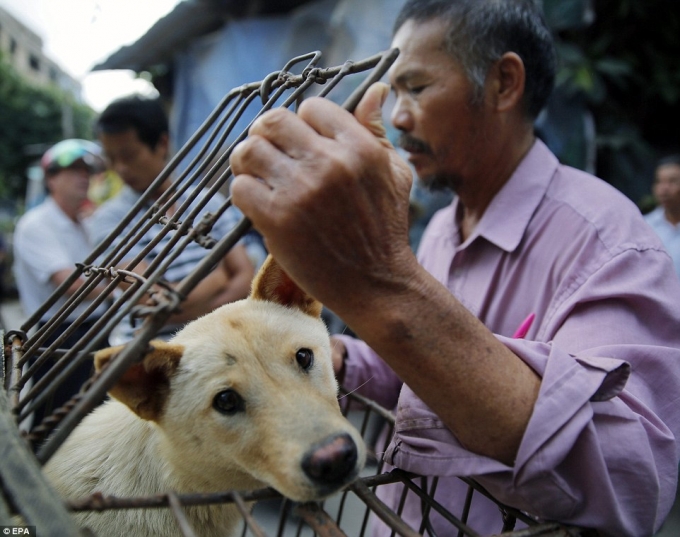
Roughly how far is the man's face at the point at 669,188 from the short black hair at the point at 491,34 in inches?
144

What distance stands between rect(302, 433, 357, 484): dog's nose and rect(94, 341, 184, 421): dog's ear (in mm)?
465

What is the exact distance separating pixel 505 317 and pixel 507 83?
3.26ft

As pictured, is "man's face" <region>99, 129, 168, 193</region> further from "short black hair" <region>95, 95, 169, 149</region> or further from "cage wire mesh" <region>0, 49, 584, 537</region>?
"cage wire mesh" <region>0, 49, 584, 537</region>

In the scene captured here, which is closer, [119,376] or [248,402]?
[119,376]

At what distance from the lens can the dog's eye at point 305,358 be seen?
1.45 metres

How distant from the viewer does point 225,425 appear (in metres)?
1.32

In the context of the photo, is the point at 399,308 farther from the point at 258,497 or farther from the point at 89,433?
the point at 89,433

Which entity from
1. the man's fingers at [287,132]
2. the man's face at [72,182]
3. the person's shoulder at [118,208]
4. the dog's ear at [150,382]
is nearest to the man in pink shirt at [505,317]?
the man's fingers at [287,132]

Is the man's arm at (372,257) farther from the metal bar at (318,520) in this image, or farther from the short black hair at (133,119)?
the short black hair at (133,119)

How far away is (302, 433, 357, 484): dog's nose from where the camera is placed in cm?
106

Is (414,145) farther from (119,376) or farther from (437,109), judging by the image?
(119,376)

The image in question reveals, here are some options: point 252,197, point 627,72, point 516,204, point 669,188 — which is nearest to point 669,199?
point 669,188

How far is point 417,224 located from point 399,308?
465 centimetres

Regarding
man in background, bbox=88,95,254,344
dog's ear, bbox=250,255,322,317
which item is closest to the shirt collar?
dog's ear, bbox=250,255,322,317
